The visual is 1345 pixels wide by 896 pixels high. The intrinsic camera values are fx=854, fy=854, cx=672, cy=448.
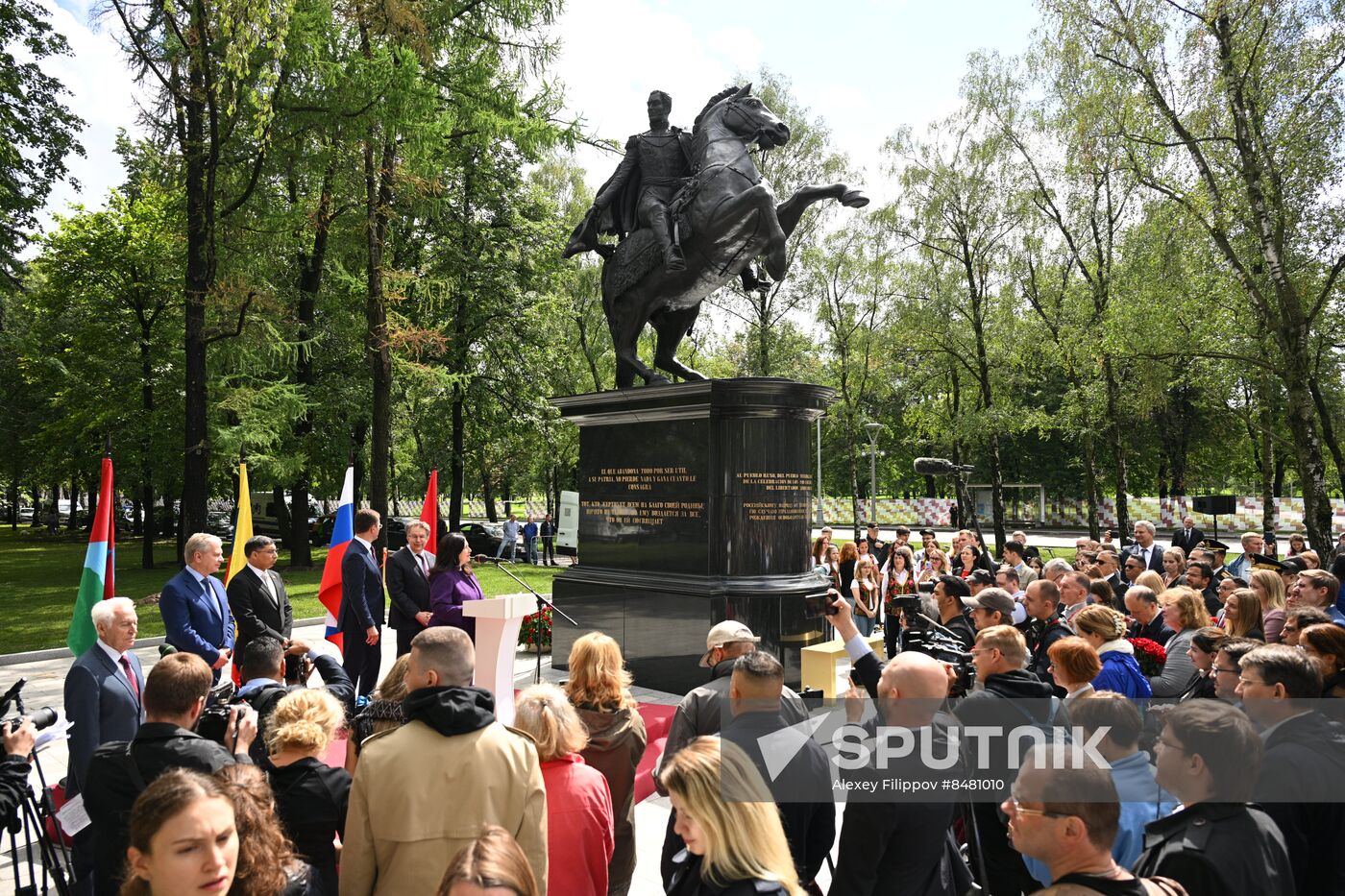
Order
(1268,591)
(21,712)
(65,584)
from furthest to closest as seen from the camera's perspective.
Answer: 1. (65,584)
2. (1268,591)
3. (21,712)

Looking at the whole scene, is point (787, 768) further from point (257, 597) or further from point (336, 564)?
point (336, 564)

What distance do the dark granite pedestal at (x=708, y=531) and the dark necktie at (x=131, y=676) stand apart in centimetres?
510

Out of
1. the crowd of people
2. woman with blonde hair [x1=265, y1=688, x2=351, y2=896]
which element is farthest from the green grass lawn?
woman with blonde hair [x1=265, y1=688, x2=351, y2=896]

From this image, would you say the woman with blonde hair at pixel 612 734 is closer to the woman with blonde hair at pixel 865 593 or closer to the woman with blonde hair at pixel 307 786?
the woman with blonde hair at pixel 307 786

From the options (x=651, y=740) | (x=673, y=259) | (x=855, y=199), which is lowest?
(x=651, y=740)

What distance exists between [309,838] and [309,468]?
79.1 ft

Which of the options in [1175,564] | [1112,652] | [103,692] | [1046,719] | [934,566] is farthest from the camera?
[934,566]

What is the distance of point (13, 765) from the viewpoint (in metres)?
3.46

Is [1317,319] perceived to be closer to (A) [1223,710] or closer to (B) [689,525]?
(B) [689,525]

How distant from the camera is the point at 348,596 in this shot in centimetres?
833

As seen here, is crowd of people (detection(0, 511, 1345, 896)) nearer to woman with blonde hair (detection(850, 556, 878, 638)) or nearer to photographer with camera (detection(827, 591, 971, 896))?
photographer with camera (detection(827, 591, 971, 896))

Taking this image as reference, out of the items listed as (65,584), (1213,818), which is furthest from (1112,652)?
(65,584)

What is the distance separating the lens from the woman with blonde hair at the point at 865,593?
1138 centimetres

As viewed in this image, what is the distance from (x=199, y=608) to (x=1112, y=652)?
6.41 metres
